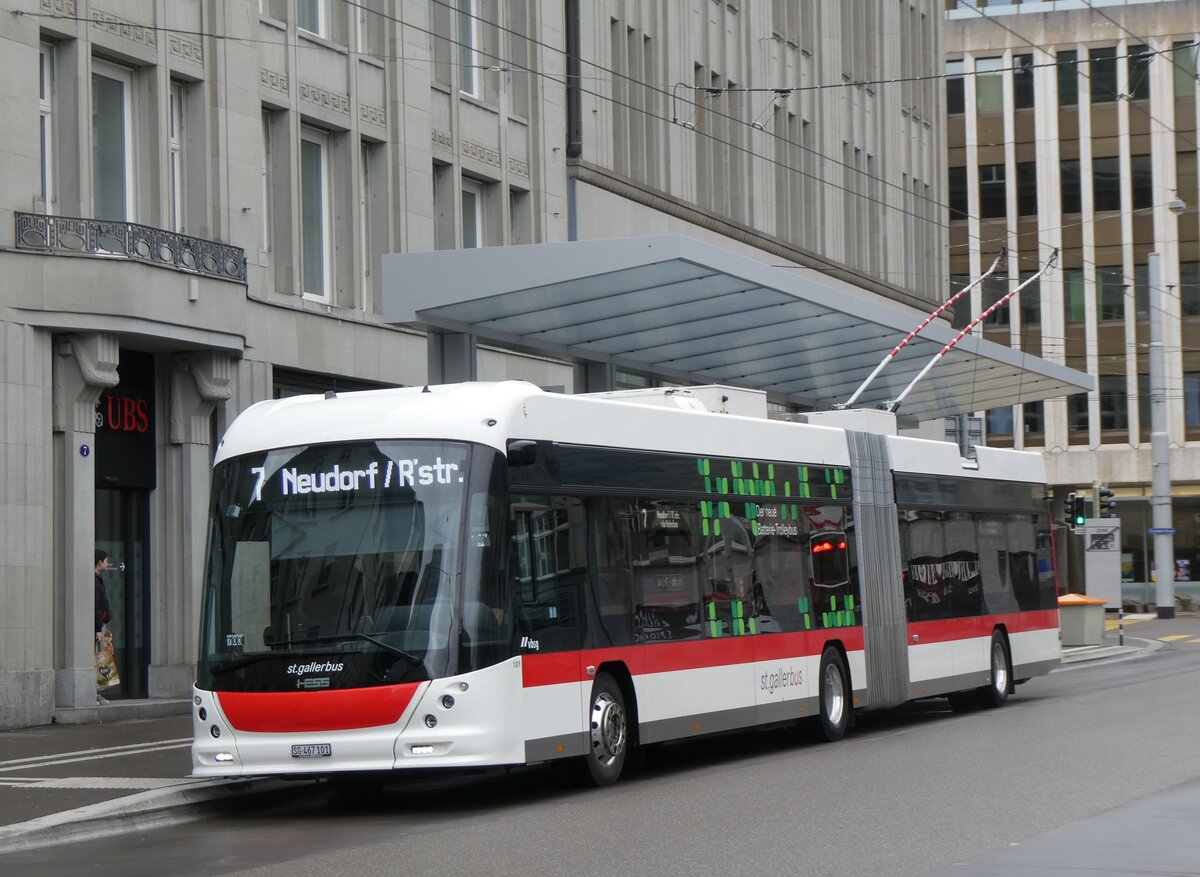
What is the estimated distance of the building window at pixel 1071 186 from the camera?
7150 centimetres

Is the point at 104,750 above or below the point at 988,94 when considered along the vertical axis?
below

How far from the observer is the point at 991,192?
7281 centimetres

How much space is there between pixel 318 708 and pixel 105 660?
430 inches

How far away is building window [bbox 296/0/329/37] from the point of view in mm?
26766

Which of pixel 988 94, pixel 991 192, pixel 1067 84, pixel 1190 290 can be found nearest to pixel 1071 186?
pixel 991 192

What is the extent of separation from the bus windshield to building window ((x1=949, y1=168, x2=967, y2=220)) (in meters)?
61.9

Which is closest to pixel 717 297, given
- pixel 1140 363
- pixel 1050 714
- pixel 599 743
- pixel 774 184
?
pixel 1050 714

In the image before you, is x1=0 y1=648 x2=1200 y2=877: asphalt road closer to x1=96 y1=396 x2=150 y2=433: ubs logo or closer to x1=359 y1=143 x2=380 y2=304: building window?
x1=96 y1=396 x2=150 y2=433: ubs logo

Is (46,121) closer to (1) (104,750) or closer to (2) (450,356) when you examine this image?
(2) (450,356)

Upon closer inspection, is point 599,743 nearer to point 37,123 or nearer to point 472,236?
point 37,123

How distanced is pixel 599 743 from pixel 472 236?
1782 cm

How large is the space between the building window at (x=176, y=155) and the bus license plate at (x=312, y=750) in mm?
12486

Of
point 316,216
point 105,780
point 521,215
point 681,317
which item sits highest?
point 521,215

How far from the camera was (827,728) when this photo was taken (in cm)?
1792
